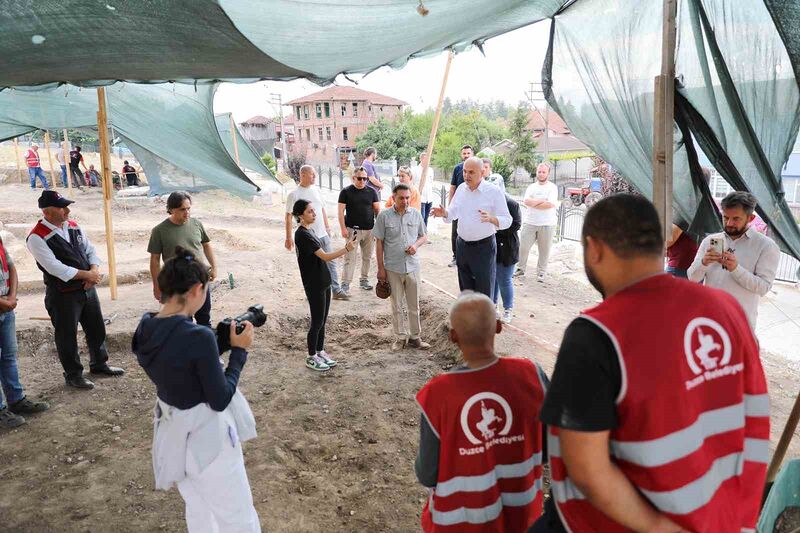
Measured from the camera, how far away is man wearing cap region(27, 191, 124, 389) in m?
4.09

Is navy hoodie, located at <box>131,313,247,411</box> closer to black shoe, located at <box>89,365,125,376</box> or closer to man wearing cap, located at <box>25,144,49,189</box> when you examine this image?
black shoe, located at <box>89,365,125,376</box>

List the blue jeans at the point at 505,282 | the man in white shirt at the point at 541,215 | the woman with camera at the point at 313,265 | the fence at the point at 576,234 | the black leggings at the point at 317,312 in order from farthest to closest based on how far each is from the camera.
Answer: the fence at the point at 576,234 < the man in white shirt at the point at 541,215 < the blue jeans at the point at 505,282 < the black leggings at the point at 317,312 < the woman with camera at the point at 313,265

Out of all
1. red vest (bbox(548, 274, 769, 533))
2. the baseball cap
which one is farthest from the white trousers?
the baseball cap

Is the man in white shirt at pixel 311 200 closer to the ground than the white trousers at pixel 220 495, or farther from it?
farther from it

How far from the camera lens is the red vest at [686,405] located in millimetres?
1049

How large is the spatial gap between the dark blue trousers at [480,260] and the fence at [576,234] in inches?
88.6

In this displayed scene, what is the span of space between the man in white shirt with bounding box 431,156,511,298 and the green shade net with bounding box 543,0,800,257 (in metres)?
1.54

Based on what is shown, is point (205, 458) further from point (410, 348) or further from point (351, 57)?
point (410, 348)

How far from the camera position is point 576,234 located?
43.5 feet

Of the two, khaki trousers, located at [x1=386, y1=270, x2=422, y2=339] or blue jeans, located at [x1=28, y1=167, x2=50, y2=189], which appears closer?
khaki trousers, located at [x1=386, y1=270, x2=422, y2=339]

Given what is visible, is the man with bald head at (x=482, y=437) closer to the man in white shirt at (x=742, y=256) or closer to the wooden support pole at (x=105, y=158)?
the man in white shirt at (x=742, y=256)

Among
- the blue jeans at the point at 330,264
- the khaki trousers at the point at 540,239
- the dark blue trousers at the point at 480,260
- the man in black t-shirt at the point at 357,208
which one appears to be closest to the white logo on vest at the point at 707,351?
the dark blue trousers at the point at 480,260

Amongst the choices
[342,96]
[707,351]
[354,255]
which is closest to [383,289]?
[354,255]

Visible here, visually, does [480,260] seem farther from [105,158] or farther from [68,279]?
[105,158]
